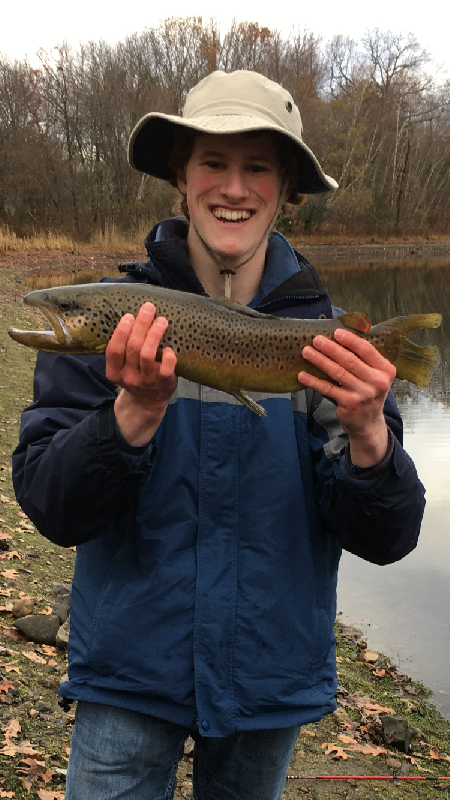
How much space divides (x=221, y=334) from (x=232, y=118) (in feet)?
2.32

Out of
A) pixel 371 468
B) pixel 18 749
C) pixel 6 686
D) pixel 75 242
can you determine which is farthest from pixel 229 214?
pixel 75 242

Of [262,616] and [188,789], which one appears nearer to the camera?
[262,616]

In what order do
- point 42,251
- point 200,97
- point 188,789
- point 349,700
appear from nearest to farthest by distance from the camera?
point 200,97
point 188,789
point 349,700
point 42,251

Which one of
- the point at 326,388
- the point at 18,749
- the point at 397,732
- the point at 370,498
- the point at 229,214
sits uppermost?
the point at 229,214

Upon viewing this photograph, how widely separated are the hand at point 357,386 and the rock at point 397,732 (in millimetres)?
3824

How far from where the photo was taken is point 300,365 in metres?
2.33

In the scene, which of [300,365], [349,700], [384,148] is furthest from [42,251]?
[384,148]

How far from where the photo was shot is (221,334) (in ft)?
7.79

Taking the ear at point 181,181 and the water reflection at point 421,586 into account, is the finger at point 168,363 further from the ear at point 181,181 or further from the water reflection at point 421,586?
the water reflection at point 421,586

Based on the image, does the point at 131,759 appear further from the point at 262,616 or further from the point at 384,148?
the point at 384,148

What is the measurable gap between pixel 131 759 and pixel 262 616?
55 centimetres

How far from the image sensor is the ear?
2.79 metres

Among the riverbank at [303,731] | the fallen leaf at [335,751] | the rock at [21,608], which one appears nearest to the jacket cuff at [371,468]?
the riverbank at [303,731]

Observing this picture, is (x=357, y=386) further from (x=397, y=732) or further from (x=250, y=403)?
(x=397, y=732)
